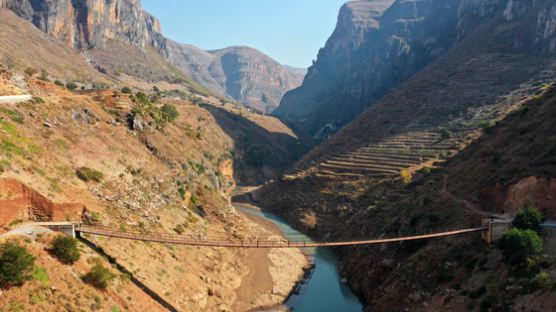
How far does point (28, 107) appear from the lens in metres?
35.2

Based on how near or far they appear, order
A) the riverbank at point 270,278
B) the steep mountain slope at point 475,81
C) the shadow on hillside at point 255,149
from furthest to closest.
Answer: the shadow on hillside at point 255,149, the steep mountain slope at point 475,81, the riverbank at point 270,278

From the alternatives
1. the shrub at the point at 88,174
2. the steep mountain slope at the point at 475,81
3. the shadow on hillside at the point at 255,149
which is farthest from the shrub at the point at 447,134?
the shrub at the point at 88,174

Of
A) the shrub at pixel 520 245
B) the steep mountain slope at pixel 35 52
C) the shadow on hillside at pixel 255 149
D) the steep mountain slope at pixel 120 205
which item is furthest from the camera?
the shadow on hillside at pixel 255 149

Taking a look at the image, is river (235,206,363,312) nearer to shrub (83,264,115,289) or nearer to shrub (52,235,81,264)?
shrub (83,264,115,289)

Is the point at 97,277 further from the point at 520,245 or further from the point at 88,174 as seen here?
the point at 520,245

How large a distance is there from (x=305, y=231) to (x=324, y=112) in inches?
5530

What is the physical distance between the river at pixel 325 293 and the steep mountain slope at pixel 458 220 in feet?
5.29

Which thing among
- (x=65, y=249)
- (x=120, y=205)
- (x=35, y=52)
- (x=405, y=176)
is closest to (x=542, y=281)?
(x=65, y=249)

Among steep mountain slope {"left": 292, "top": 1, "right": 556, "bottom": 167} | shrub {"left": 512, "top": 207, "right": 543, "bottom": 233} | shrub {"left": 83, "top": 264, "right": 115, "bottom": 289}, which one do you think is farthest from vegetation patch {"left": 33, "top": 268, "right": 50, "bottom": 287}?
steep mountain slope {"left": 292, "top": 1, "right": 556, "bottom": 167}

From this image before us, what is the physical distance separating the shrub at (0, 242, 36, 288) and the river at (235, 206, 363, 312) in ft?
83.1

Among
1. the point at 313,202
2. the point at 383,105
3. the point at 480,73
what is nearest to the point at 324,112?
the point at 383,105

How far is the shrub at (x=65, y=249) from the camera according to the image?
2297 centimetres

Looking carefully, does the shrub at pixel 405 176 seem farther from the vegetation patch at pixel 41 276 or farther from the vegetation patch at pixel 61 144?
the vegetation patch at pixel 41 276

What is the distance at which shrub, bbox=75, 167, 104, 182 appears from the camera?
3269cm
